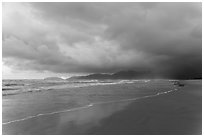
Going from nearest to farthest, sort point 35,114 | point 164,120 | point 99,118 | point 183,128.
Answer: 1. point 183,128
2. point 164,120
3. point 99,118
4. point 35,114

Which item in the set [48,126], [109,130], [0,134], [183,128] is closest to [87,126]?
[109,130]

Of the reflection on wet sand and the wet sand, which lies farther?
the reflection on wet sand

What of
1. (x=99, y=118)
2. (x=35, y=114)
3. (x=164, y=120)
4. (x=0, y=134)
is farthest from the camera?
(x=35, y=114)

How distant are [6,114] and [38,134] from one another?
17.5 ft

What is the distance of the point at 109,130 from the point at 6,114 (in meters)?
7.61

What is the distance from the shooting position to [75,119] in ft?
38.7

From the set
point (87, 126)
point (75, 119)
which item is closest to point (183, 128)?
point (87, 126)

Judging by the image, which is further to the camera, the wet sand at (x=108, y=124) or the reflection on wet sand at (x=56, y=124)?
the reflection on wet sand at (x=56, y=124)

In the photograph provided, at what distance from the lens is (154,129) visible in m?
9.55

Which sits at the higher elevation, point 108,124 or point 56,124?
point 56,124

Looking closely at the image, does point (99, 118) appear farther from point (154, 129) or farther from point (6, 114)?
point (6, 114)

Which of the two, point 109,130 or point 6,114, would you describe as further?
point 6,114

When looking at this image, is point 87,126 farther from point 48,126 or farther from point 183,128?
point 183,128

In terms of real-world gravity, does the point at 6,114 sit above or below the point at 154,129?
above
